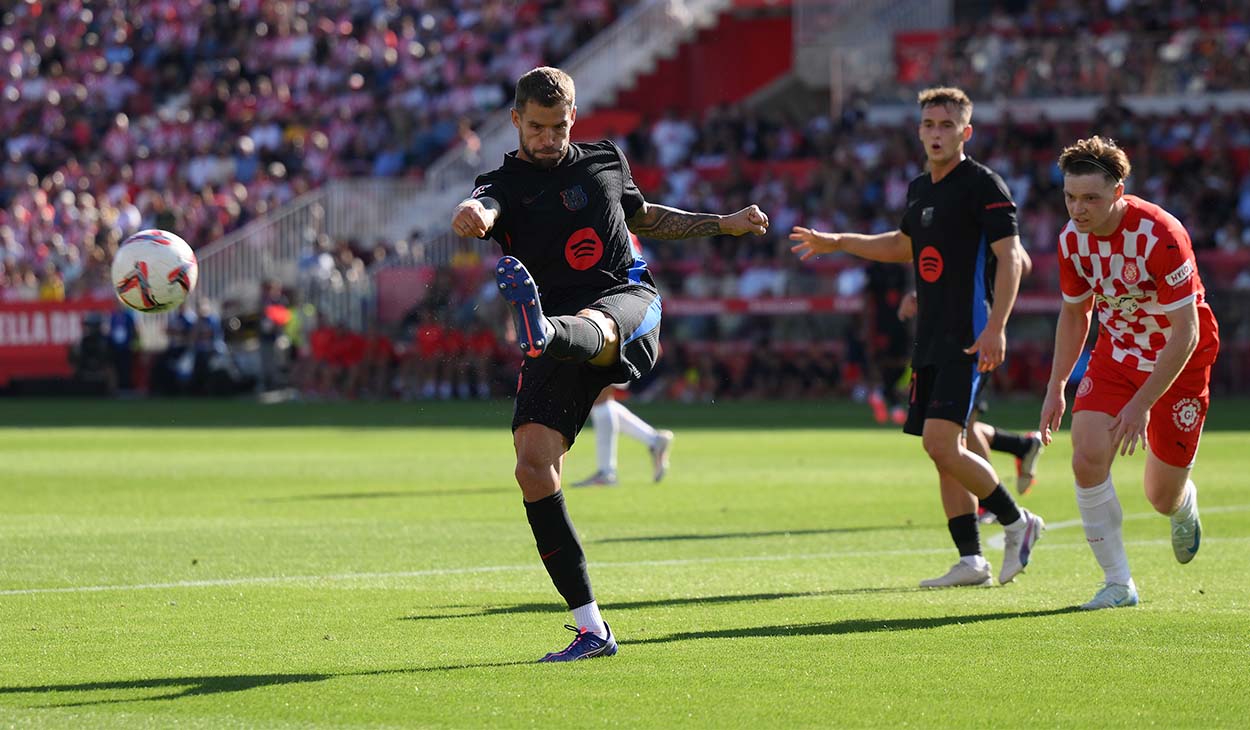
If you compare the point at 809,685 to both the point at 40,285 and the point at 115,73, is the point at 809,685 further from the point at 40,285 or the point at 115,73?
the point at 115,73

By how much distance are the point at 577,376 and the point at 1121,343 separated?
264cm

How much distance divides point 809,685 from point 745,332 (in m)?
25.4

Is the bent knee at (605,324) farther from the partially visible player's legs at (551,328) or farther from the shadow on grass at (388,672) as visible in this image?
the shadow on grass at (388,672)

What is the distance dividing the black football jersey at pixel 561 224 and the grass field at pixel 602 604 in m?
1.39

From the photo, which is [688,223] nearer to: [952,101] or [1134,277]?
[1134,277]

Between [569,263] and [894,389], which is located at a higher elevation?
[569,263]

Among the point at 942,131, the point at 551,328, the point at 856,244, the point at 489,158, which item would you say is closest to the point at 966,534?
the point at 856,244

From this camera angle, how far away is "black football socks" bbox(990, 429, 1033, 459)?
12.3 meters

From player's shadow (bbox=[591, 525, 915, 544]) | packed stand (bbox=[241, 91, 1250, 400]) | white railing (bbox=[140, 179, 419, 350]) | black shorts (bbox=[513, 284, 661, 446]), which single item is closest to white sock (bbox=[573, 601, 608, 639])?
black shorts (bbox=[513, 284, 661, 446])

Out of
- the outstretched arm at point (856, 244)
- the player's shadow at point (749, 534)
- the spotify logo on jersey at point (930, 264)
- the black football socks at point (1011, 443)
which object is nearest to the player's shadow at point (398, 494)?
the player's shadow at point (749, 534)

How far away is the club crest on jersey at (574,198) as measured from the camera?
7.22 metres

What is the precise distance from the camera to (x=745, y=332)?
104 feet

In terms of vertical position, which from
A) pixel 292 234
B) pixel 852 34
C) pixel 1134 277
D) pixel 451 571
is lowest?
pixel 451 571

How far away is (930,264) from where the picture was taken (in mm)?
9648
